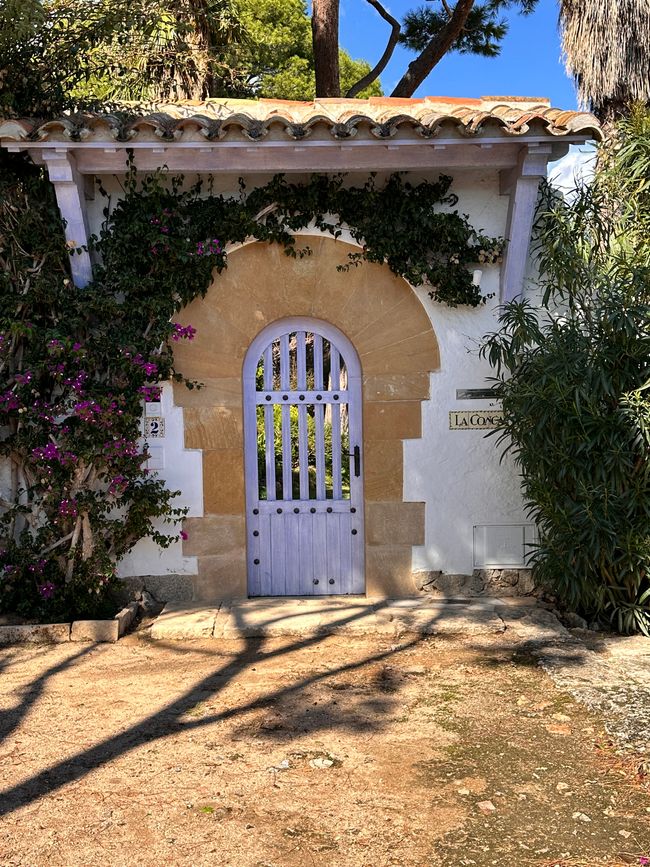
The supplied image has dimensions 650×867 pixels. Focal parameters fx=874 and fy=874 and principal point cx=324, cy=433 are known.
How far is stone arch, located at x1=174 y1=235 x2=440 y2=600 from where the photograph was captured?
6926 millimetres

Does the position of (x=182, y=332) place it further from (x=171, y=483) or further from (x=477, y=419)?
(x=477, y=419)

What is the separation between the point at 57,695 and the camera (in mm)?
5215

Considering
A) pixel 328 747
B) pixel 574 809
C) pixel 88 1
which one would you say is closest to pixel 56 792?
pixel 328 747

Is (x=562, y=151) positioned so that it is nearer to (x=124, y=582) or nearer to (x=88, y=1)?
(x=88, y=1)

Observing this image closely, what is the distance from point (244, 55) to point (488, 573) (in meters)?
8.41

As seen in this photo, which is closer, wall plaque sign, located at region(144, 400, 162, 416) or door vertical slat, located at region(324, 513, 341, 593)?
wall plaque sign, located at region(144, 400, 162, 416)

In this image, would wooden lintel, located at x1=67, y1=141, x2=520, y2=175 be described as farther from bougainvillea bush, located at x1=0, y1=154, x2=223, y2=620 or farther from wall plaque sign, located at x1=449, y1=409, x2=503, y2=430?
wall plaque sign, located at x1=449, y1=409, x2=503, y2=430

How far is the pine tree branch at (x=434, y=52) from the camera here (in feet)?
37.0

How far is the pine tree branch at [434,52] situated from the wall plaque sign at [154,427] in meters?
6.61

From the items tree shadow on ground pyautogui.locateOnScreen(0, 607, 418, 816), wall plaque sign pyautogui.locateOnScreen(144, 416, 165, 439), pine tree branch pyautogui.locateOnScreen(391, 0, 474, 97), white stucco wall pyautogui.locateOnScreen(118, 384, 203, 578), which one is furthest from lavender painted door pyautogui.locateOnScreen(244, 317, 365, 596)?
pine tree branch pyautogui.locateOnScreen(391, 0, 474, 97)

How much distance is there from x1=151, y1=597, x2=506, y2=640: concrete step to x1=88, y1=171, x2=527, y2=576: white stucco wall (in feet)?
1.50

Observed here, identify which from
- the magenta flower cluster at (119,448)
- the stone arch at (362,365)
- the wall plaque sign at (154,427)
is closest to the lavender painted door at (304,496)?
the stone arch at (362,365)

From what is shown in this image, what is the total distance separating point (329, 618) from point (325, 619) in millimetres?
38

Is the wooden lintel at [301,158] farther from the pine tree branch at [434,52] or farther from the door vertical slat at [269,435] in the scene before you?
the pine tree branch at [434,52]
